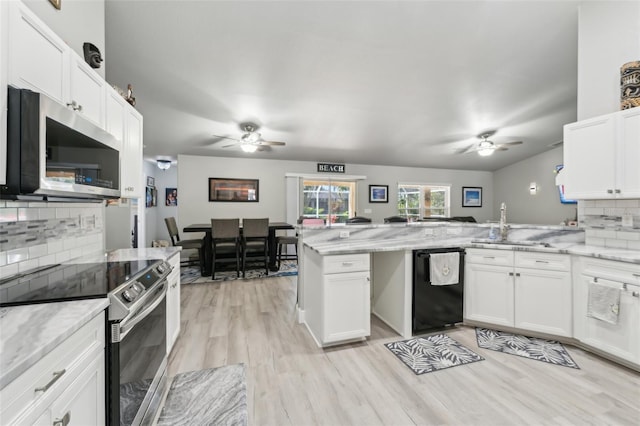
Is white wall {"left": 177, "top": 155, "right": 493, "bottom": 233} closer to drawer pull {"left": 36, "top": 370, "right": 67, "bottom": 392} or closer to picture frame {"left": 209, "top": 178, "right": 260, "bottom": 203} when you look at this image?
picture frame {"left": 209, "top": 178, "right": 260, "bottom": 203}

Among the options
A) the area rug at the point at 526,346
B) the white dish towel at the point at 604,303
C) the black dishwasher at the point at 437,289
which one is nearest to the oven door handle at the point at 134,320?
the black dishwasher at the point at 437,289

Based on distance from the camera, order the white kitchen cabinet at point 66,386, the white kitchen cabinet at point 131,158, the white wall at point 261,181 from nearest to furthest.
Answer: the white kitchen cabinet at point 66,386
the white kitchen cabinet at point 131,158
the white wall at point 261,181

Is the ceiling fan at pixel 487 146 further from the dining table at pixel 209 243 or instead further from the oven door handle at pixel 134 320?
the oven door handle at pixel 134 320

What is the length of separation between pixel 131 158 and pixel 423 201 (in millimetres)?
7272

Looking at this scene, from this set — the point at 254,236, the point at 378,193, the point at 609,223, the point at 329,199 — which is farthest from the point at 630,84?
the point at 329,199

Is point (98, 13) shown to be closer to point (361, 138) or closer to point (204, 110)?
point (204, 110)

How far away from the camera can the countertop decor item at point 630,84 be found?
221 cm

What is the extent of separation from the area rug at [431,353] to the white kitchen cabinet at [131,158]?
2.56 meters

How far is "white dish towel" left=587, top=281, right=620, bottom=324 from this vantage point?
79.9 inches

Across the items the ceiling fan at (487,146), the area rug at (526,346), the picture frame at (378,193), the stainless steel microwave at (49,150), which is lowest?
the area rug at (526,346)

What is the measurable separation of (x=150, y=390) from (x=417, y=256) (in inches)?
86.9

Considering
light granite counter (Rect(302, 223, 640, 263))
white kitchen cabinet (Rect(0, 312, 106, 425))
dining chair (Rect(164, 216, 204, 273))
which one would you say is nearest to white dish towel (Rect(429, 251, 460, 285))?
light granite counter (Rect(302, 223, 640, 263))

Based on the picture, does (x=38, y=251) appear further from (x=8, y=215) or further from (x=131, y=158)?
(x=131, y=158)

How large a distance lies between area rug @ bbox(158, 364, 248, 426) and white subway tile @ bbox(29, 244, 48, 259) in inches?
46.3
